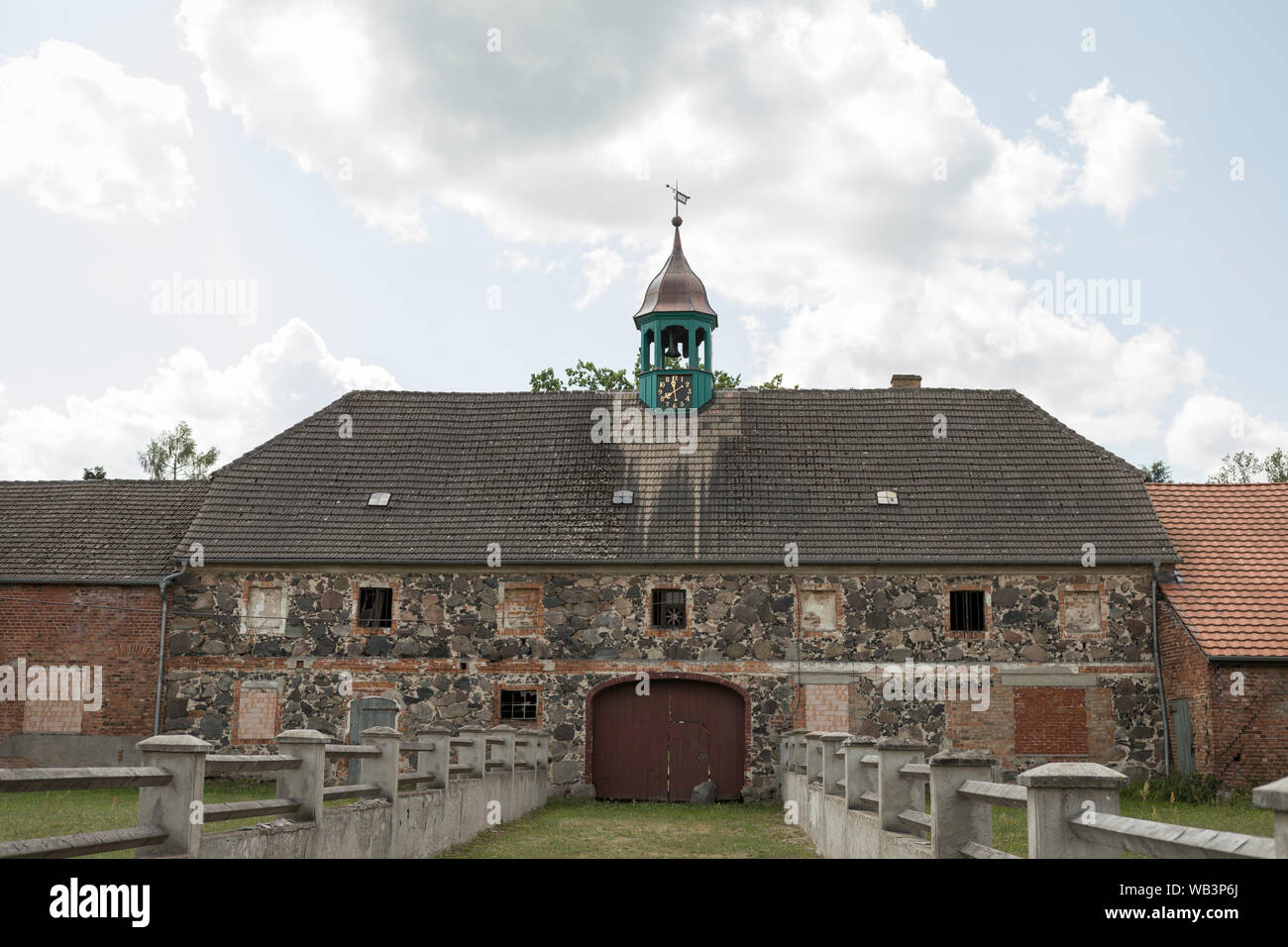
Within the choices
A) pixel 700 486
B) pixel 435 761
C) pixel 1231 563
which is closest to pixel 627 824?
pixel 435 761

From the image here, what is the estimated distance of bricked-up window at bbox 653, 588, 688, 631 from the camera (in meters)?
22.5

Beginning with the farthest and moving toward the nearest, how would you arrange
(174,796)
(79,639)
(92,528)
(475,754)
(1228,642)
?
1. (92,528)
2. (79,639)
3. (1228,642)
4. (475,754)
5. (174,796)

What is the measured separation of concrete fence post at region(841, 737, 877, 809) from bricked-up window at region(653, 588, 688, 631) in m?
11.4

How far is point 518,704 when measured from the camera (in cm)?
2244

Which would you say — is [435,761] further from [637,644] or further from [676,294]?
[676,294]

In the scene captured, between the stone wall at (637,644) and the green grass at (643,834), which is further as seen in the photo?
the stone wall at (637,644)

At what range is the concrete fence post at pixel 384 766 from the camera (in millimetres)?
10703

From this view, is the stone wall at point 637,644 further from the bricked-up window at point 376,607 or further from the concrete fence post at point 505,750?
the concrete fence post at point 505,750

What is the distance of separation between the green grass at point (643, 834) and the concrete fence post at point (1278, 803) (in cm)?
916

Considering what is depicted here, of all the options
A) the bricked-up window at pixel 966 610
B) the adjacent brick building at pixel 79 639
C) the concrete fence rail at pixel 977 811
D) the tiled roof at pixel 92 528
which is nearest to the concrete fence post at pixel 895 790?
the concrete fence rail at pixel 977 811

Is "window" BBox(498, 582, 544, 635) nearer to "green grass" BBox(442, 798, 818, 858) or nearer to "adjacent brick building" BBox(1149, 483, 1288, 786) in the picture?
"green grass" BBox(442, 798, 818, 858)

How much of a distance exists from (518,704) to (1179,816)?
11728mm

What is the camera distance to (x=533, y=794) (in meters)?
19.4
